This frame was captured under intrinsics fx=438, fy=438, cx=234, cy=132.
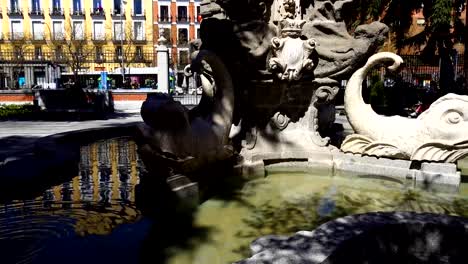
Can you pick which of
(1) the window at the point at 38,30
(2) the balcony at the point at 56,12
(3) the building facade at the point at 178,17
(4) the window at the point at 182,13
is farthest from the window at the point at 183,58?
(1) the window at the point at 38,30

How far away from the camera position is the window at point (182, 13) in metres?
53.8

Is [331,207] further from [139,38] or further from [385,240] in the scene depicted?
[139,38]

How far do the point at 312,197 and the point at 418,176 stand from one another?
4.60ft

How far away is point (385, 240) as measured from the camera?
8.45 feet

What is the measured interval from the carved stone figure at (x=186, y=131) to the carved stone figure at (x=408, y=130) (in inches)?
66.0

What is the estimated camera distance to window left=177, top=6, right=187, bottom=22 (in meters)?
53.8

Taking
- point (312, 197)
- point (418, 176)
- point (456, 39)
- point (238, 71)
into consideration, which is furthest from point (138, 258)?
point (456, 39)

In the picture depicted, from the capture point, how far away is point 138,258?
314 centimetres

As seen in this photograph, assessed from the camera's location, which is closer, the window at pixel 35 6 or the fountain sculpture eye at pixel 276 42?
the fountain sculpture eye at pixel 276 42

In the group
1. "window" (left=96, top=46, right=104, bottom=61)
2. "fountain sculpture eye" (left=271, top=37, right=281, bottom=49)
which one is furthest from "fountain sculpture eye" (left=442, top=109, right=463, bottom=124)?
"window" (left=96, top=46, right=104, bottom=61)

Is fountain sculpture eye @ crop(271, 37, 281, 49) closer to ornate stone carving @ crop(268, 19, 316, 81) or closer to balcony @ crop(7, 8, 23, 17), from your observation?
ornate stone carving @ crop(268, 19, 316, 81)

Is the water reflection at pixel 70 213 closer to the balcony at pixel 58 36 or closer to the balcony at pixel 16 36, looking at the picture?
the balcony at pixel 58 36

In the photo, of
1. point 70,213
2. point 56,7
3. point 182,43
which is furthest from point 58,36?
point 70,213

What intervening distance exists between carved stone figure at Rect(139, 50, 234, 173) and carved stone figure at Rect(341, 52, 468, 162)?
5.50ft
